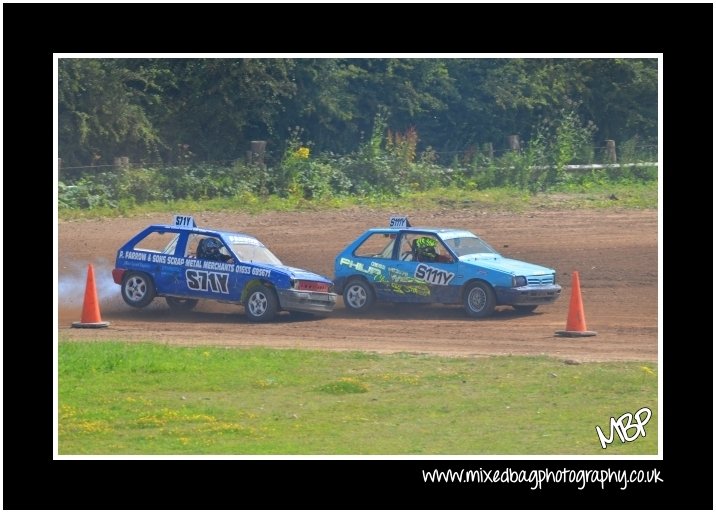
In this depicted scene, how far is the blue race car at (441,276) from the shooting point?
62.1 feet

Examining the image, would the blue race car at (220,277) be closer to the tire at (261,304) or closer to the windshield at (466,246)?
the tire at (261,304)

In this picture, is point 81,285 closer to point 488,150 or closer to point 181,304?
point 181,304

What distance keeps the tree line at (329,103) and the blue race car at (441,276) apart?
A: 11.6 meters

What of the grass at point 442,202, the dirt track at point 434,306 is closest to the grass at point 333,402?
the dirt track at point 434,306

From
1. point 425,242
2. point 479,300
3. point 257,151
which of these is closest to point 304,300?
point 425,242

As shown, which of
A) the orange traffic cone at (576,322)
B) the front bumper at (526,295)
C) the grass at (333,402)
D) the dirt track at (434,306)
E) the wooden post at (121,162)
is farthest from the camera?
the wooden post at (121,162)

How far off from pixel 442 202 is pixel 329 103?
5488 mm

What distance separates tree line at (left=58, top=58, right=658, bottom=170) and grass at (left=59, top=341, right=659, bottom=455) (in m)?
14.5

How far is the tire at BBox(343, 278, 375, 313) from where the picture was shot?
1981 centimetres

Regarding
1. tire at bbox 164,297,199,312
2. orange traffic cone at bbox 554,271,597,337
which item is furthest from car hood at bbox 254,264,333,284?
orange traffic cone at bbox 554,271,597,337

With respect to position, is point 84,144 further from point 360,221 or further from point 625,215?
point 625,215

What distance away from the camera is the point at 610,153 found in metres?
31.6

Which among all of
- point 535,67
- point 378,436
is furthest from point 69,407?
point 535,67

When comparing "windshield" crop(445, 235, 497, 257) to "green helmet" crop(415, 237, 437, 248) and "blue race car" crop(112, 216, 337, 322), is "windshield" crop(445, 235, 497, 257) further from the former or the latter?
"blue race car" crop(112, 216, 337, 322)
